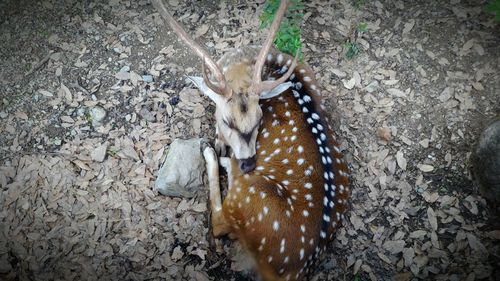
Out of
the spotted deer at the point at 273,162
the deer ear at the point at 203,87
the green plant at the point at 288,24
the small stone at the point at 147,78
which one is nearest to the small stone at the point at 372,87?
the spotted deer at the point at 273,162

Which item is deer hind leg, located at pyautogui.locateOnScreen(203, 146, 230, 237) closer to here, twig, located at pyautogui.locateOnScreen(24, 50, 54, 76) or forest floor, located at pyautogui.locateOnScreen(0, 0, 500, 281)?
forest floor, located at pyautogui.locateOnScreen(0, 0, 500, 281)

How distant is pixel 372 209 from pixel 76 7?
4.10m

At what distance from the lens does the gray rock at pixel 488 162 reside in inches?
148

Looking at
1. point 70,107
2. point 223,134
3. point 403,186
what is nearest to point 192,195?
point 223,134

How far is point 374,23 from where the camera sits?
191 inches

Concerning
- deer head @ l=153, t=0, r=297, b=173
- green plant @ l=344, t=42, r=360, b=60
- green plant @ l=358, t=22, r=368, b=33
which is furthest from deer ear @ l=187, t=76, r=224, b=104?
green plant @ l=358, t=22, r=368, b=33

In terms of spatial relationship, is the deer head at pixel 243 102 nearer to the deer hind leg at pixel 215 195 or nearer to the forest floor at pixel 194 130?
the deer hind leg at pixel 215 195

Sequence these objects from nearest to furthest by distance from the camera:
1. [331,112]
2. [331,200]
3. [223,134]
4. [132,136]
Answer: [331,200] → [223,134] → [132,136] → [331,112]

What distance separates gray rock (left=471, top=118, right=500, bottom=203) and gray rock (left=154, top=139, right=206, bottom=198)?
2.75 meters

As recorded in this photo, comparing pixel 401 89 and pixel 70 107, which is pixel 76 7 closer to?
pixel 70 107

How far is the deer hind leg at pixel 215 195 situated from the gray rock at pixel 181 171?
0.25 feet

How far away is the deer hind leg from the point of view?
3.85 metres

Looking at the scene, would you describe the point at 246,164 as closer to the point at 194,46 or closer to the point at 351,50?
the point at 194,46

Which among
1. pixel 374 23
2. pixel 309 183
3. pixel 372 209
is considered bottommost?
pixel 372 209
